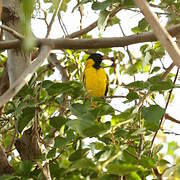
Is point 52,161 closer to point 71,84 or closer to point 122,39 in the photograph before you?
point 71,84

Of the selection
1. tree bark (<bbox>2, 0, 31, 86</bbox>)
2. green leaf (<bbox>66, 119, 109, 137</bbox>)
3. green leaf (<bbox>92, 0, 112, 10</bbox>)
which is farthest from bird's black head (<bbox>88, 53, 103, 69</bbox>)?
green leaf (<bbox>66, 119, 109, 137</bbox>)

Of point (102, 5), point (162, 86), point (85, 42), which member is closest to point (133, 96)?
point (162, 86)

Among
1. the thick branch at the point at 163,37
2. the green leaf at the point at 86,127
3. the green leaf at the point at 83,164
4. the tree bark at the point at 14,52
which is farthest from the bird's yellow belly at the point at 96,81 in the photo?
the thick branch at the point at 163,37

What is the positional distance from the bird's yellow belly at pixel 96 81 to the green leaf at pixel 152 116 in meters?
2.35

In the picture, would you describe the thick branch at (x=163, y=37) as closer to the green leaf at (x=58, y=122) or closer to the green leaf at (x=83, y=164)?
the green leaf at (x=83, y=164)

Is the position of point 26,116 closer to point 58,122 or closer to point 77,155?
point 58,122

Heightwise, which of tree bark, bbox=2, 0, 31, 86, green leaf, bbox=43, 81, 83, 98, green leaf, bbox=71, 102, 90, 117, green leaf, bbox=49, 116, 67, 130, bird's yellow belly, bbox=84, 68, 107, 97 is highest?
tree bark, bbox=2, 0, 31, 86

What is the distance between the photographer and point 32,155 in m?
1.94

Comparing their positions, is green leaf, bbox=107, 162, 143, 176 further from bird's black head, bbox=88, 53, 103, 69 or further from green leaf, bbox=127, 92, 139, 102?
bird's black head, bbox=88, 53, 103, 69

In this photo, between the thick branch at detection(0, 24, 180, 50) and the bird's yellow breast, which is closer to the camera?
the thick branch at detection(0, 24, 180, 50)

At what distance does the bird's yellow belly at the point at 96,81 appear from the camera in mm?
3814

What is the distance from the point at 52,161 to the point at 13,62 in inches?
20.1

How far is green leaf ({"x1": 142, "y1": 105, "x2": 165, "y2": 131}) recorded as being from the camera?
1317 millimetres

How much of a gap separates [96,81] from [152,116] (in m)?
2.51
